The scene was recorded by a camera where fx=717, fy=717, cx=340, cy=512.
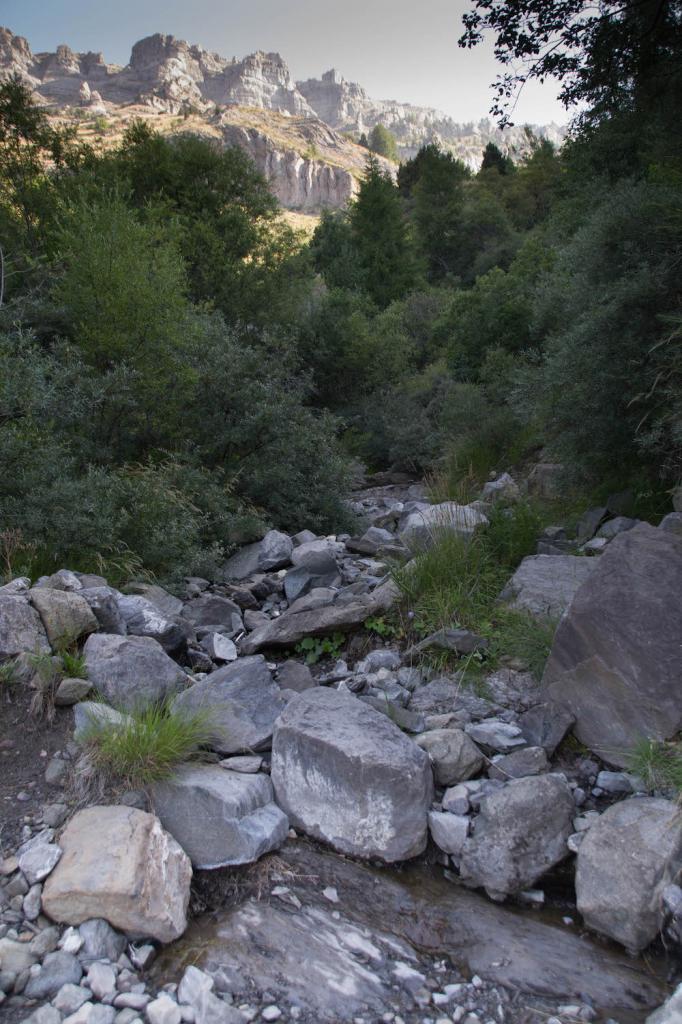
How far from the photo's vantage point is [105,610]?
4.33 meters

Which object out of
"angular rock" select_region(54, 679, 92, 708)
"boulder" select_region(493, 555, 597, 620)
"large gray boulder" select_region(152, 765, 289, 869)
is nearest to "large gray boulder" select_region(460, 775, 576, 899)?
"large gray boulder" select_region(152, 765, 289, 869)

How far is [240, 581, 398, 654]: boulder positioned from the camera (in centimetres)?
493

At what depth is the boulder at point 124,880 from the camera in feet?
8.27

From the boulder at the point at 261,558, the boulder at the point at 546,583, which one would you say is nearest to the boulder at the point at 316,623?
the boulder at the point at 546,583

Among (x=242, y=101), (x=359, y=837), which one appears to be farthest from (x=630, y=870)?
(x=242, y=101)

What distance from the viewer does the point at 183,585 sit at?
6281mm

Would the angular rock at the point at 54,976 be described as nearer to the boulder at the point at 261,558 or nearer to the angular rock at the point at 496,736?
the angular rock at the point at 496,736

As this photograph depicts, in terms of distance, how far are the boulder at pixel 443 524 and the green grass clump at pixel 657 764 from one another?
243 cm

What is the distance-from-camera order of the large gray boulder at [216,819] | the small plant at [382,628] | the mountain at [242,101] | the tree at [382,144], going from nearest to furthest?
the large gray boulder at [216,819]
the small plant at [382,628]
the mountain at [242,101]
the tree at [382,144]

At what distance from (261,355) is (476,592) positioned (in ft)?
21.7

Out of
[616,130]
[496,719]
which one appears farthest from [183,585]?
[616,130]

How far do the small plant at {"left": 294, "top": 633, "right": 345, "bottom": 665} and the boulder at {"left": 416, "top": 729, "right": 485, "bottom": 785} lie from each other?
4.58 feet

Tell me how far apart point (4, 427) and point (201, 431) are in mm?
3724

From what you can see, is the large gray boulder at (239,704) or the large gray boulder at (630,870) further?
the large gray boulder at (239,704)
